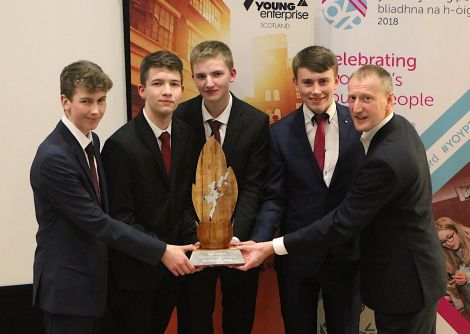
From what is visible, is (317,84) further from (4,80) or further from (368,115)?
(4,80)

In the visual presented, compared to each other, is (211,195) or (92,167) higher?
(92,167)

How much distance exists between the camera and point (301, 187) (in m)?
2.68

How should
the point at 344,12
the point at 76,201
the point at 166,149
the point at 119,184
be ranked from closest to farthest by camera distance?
the point at 76,201 → the point at 119,184 → the point at 166,149 → the point at 344,12

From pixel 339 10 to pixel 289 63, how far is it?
44 cm

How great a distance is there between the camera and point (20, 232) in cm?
314

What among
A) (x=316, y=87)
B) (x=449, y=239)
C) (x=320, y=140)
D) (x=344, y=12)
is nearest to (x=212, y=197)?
(x=320, y=140)

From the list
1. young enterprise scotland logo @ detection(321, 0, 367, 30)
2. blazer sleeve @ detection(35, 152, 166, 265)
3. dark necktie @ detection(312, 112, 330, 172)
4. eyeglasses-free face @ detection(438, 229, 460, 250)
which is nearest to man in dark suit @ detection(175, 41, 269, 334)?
dark necktie @ detection(312, 112, 330, 172)

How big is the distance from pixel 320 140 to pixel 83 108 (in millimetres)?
1122

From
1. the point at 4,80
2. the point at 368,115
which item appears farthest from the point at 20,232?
the point at 368,115

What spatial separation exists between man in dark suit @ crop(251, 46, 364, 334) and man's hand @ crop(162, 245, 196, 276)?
0.42 metres

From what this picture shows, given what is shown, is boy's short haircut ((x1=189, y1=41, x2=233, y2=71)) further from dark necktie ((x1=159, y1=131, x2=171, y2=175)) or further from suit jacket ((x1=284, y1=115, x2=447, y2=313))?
suit jacket ((x1=284, y1=115, x2=447, y2=313))

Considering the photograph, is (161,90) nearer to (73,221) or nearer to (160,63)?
(160,63)

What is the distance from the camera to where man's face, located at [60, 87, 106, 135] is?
225cm

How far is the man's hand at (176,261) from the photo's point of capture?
2.40 meters
